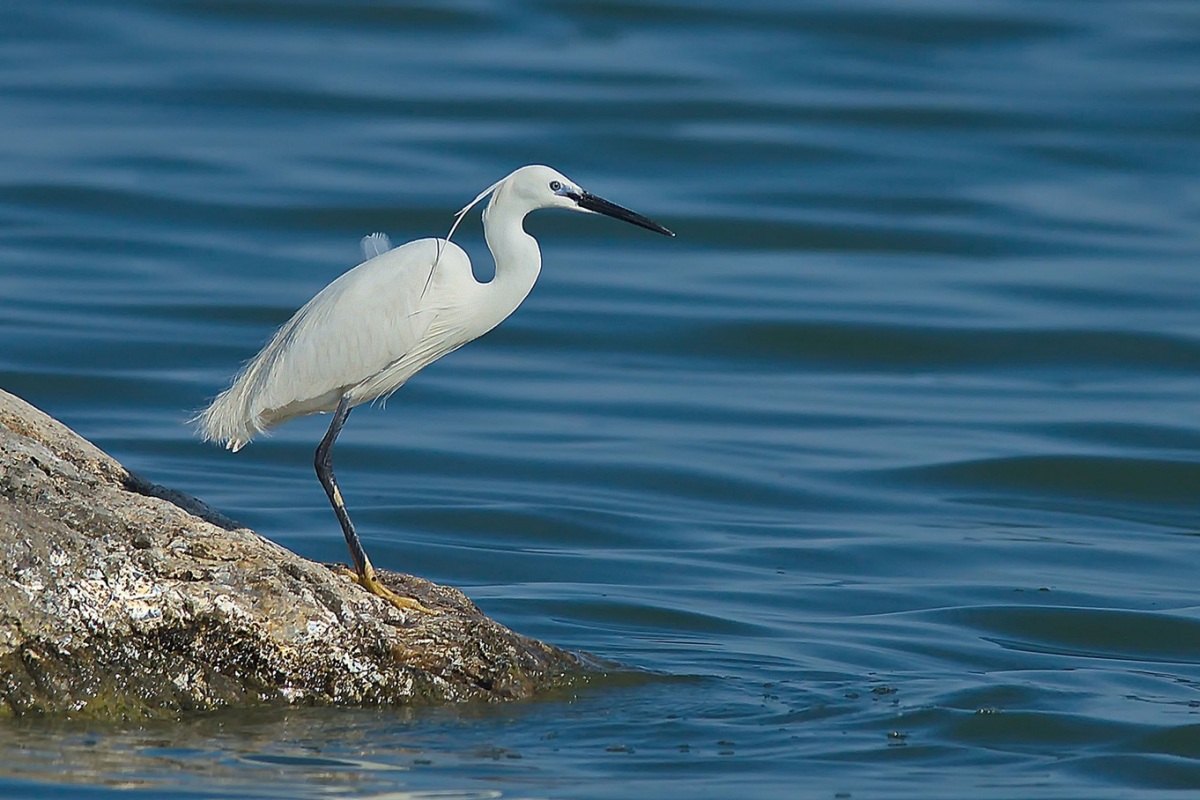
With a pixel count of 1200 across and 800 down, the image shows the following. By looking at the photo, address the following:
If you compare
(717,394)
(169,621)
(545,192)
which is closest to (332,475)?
(545,192)

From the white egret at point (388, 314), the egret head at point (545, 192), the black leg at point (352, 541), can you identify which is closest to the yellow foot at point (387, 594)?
the black leg at point (352, 541)

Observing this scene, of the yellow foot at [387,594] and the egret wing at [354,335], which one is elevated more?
the egret wing at [354,335]

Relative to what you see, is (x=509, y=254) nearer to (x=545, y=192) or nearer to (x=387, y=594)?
(x=545, y=192)

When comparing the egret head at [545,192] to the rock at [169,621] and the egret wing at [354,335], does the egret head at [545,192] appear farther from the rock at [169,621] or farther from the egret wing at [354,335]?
the rock at [169,621]

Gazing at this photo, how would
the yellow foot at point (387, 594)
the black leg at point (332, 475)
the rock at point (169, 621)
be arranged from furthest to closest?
1. the black leg at point (332, 475)
2. the yellow foot at point (387, 594)
3. the rock at point (169, 621)

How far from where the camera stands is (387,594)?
659 centimetres

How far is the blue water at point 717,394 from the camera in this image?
655 cm

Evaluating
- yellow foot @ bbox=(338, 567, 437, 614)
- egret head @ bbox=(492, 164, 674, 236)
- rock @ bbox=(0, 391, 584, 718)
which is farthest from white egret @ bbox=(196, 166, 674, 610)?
rock @ bbox=(0, 391, 584, 718)

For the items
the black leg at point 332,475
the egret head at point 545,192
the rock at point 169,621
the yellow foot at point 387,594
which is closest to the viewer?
the rock at point 169,621

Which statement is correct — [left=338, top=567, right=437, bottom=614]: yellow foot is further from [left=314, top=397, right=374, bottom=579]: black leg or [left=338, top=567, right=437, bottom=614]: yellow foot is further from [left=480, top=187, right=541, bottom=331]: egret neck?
[left=480, top=187, right=541, bottom=331]: egret neck

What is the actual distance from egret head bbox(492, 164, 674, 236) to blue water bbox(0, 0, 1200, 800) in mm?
1782

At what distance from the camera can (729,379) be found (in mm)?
14312

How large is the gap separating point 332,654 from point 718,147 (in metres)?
14.6

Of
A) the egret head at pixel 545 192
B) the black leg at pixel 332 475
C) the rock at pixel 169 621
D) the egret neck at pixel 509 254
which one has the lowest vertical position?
the rock at pixel 169 621
